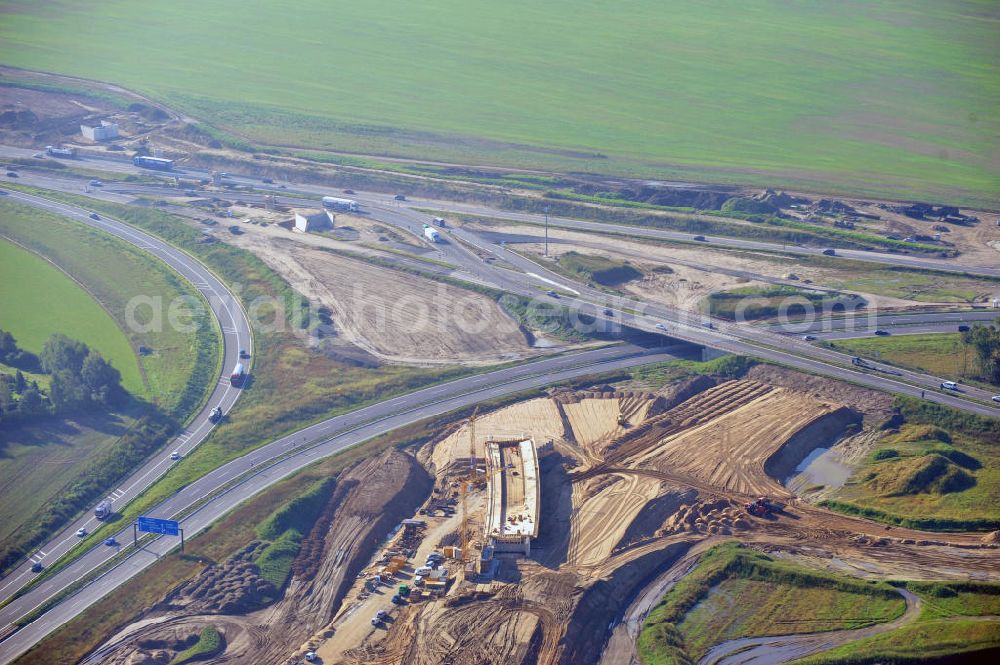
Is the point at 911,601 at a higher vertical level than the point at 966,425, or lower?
lower

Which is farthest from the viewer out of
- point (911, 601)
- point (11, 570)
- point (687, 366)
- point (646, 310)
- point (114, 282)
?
point (114, 282)

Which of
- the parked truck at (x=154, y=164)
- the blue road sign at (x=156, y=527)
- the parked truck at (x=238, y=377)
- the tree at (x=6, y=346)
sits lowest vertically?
the blue road sign at (x=156, y=527)

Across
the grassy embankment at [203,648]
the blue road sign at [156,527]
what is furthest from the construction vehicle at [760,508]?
the blue road sign at [156,527]

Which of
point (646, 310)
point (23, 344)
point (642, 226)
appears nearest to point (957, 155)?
point (642, 226)

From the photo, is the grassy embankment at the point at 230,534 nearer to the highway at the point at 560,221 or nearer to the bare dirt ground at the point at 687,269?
the bare dirt ground at the point at 687,269

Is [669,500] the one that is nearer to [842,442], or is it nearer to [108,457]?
[842,442]

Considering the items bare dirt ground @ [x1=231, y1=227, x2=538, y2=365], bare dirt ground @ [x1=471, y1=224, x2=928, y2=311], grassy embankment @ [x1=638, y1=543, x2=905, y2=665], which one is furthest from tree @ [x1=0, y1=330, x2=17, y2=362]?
grassy embankment @ [x1=638, y1=543, x2=905, y2=665]

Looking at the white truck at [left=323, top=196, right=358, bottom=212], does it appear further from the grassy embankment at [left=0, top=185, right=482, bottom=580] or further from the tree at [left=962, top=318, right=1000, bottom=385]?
the tree at [left=962, top=318, right=1000, bottom=385]

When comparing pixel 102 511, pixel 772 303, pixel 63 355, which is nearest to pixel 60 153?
pixel 63 355
